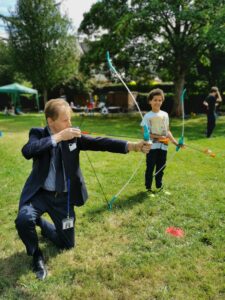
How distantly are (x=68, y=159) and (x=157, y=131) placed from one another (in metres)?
2.13

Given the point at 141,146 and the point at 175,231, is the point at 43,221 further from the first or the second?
the point at 175,231

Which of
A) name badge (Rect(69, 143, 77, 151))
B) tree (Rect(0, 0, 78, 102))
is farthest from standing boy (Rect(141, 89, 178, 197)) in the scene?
tree (Rect(0, 0, 78, 102))

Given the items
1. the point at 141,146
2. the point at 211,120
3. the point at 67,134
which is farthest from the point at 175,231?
the point at 211,120

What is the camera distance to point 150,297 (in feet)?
8.84

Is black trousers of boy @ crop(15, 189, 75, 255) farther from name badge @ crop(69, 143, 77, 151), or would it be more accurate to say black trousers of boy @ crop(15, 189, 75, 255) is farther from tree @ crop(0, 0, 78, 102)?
tree @ crop(0, 0, 78, 102)

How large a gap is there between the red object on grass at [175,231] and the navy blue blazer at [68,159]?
1225 mm

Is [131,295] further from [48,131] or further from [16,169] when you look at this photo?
[16,169]

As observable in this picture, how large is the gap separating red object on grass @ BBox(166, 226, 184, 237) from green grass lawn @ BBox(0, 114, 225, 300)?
0.21 feet

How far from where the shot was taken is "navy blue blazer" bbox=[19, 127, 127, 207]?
3.10 meters

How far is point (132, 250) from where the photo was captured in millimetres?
3459

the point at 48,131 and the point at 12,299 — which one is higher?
the point at 48,131

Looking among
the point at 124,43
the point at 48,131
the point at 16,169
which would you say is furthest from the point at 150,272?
the point at 124,43

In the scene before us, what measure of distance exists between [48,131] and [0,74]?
33.2 m

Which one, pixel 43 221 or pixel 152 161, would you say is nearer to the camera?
pixel 43 221
